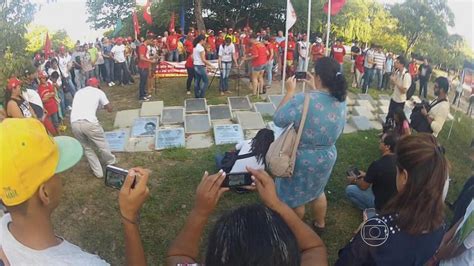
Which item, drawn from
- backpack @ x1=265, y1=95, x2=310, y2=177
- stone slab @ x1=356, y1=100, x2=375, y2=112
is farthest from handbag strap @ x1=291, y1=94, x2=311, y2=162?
stone slab @ x1=356, y1=100, x2=375, y2=112

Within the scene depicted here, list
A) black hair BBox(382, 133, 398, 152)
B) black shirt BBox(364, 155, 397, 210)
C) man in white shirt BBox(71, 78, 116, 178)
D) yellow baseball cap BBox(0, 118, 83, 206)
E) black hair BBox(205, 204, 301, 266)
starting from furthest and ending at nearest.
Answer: black shirt BBox(364, 155, 397, 210), black hair BBox(382, 133, 398, 152), man in white shirt BBox(71, 78, 116, 178), yellow baseball cap BBox(0, 118, 83, 206), black hair BBox(205, 204, 301, 266)

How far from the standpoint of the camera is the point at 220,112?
5.97 feet

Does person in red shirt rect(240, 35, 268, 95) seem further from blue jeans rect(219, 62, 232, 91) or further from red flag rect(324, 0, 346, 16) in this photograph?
red flag rect(324, 0, 346, 16)

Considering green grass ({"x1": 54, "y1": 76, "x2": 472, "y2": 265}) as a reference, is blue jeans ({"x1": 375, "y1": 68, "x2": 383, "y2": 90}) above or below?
above

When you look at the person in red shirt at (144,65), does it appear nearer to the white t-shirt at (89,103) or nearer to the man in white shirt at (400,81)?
the white t-shirt at (89,103)

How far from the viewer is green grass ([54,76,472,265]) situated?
68.5 inches

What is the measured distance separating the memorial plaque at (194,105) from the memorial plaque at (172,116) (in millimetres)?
30

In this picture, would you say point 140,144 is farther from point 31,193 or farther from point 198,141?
point 31,193

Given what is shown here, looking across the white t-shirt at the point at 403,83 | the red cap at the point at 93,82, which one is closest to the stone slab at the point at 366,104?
the white t-shirt at the point at 403,83

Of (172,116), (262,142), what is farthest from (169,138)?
(262,142)

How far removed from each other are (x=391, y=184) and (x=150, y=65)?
5.17ft

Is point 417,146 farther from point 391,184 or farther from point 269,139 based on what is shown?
point 391,184

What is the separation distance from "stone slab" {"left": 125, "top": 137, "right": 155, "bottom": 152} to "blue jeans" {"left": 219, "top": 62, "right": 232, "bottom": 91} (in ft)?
1.32

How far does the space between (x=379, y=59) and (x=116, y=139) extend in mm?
1328
